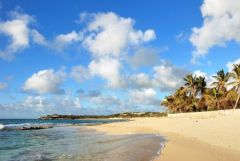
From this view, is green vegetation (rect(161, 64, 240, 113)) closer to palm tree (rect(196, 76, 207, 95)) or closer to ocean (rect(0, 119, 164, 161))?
palm tree (rect(196, 76, 207, 95))

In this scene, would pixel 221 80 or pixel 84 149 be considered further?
pixel 221 80

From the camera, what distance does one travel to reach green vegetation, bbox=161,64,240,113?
69.2 metres

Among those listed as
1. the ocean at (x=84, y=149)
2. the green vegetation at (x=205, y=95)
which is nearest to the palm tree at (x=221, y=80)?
the green vegetation at (x=205, y=95)

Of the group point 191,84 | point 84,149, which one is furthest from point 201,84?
point 84,149

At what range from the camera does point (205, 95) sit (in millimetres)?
78750

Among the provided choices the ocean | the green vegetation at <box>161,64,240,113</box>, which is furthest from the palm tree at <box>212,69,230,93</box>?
the ocean

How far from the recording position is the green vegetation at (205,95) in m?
69.2

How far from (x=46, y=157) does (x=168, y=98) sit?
86.1m

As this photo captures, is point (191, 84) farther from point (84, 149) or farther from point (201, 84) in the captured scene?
point (84, 149)

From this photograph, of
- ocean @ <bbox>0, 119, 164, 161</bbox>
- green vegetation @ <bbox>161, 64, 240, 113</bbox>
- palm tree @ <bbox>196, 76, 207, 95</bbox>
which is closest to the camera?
ocean @ <bbox>0, 119, 164, 161</bbox>

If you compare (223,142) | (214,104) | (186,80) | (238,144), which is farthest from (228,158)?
(186,80)

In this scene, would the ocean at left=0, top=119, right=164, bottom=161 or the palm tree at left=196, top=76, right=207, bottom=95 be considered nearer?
the ocean at left=0, top=119, right=164, bottom=161

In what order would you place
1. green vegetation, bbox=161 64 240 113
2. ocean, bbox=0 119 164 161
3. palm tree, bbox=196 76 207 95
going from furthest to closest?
palm tree, bbox=196 76 207 95 → green vegetation, bbox=161 64 240 113 → ocean, bbox=0 119 164 161

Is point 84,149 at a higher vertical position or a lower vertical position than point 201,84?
lower
